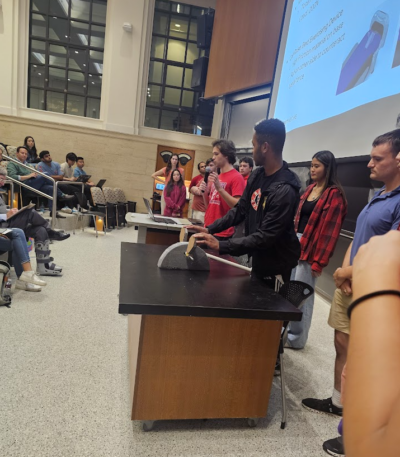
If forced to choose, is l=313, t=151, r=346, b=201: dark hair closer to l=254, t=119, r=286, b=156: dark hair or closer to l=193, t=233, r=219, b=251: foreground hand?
l=254, t=119, r=286, b=156: dark hair

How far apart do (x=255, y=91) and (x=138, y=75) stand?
4.36 meters

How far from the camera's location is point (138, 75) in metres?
9.04

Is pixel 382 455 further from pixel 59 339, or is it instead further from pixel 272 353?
pixel 59 339

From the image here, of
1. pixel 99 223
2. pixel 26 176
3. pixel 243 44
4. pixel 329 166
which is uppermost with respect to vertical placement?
pixel 243 44

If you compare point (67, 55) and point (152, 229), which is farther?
point (67, 55)

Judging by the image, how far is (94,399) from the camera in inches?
64.7

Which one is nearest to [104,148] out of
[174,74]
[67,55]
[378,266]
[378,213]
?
[67,55]

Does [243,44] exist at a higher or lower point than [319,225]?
higher

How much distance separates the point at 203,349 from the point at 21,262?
7.67ft

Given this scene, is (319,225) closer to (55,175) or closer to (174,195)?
(174,195)

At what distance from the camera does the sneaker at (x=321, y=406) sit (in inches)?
70.0

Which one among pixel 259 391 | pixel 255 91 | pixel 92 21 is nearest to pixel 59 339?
pixel 259 391

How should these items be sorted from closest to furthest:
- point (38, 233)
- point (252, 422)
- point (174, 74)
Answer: point (252, 422) < point (38, 233) < point (174, 74)

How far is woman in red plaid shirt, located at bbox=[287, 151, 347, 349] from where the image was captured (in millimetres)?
2234
